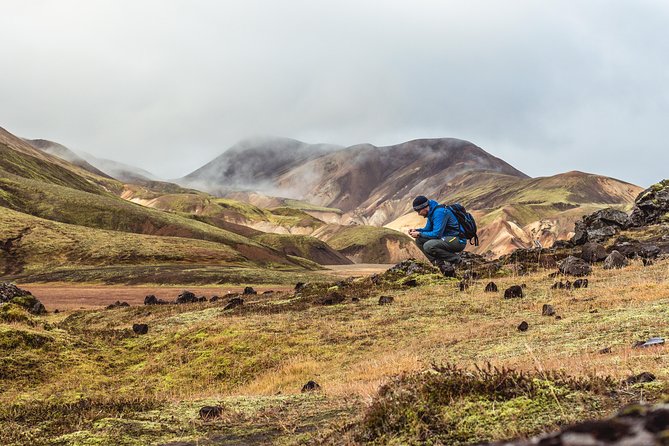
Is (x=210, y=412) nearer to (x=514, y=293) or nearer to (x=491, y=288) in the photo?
(x=514, y=293)

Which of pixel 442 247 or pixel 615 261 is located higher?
pixel 442 247

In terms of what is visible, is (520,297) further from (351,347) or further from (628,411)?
(628,411)

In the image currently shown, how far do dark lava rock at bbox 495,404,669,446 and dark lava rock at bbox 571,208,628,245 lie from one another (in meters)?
35.4

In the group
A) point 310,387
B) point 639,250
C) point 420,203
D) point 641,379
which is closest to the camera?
point 641,379

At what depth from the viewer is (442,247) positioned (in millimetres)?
20438

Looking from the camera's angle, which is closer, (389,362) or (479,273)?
(389,362)

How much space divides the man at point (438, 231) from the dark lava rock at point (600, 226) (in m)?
18.2

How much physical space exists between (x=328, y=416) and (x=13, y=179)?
19169 cm

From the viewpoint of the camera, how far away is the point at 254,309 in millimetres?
23281

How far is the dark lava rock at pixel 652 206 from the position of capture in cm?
3541

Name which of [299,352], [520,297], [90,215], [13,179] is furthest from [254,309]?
[13,179]

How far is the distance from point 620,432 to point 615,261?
82.7 feet

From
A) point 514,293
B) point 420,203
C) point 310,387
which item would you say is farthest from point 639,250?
point 310,387

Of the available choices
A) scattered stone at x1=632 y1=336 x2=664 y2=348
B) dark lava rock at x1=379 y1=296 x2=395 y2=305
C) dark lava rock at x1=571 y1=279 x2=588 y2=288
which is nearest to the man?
dark lava rock at x1=379 y1=296 x2=395 y2=305
